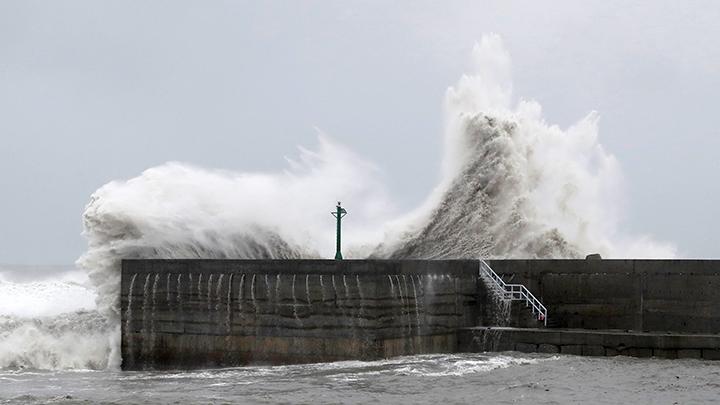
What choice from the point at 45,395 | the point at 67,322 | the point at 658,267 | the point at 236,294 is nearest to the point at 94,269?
the point at 67,322

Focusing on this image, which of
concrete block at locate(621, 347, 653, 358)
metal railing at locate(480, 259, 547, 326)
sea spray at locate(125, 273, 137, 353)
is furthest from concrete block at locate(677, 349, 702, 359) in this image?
sea spray at locate(125, 273, 137, 353)

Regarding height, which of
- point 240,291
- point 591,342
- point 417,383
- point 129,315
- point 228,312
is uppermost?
point 240,291

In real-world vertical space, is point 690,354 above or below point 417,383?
above

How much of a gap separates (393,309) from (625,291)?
4786 millimetres

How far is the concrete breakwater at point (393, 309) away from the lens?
19.4m

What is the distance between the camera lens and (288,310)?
19828mm

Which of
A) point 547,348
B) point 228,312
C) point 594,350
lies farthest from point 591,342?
point 228,312

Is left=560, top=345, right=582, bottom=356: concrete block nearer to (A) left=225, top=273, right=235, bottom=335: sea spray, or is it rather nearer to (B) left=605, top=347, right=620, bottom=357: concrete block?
(B) left=605, top=347, right=620, bottom=357: concrete block

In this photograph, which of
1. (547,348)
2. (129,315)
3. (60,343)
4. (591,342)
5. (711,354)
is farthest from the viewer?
(60,343)

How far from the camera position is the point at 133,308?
2144 cm

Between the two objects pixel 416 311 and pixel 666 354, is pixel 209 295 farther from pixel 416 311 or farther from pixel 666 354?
pixel 666 354

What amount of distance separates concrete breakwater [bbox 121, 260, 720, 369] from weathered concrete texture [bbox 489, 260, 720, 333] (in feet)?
0.07

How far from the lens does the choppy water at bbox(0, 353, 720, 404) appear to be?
598 inches

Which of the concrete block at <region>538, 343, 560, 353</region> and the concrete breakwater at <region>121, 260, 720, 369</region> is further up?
the concrete breakwater at <region>121, 260, 720, 369</region>
